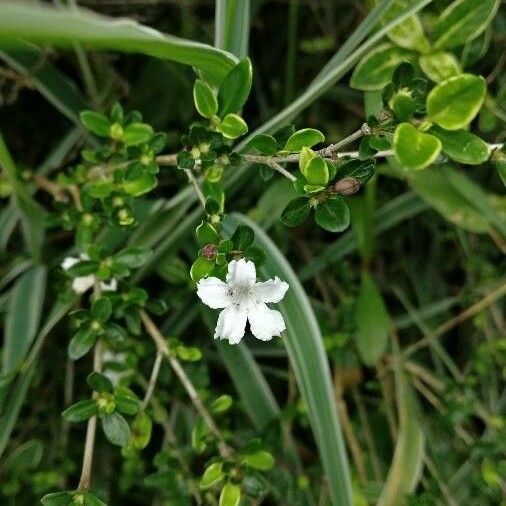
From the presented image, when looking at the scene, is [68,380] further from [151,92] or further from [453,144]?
[453,144]

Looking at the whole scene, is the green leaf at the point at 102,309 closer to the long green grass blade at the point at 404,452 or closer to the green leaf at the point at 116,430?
the green leaf at the point at 116,430

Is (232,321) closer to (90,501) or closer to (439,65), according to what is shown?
(90,501)

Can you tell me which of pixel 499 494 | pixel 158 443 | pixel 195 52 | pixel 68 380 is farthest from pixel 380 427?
pixel 195 52

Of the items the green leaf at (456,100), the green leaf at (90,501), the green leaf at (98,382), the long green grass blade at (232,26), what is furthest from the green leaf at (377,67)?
the green leaf at (90,501)

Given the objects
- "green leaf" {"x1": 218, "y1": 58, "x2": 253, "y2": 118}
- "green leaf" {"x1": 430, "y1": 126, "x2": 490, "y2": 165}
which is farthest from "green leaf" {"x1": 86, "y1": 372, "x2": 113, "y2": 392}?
"green leaf" {"x1": 430, "y1": 126, "x2": 490, "y2": 165}

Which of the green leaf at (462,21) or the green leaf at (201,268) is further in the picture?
the green leaf at (462,21)

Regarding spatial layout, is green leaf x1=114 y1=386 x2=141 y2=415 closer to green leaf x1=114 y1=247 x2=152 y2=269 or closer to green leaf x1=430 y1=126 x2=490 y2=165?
green leaf x1=114 y1=247 x2=152 y2=269
